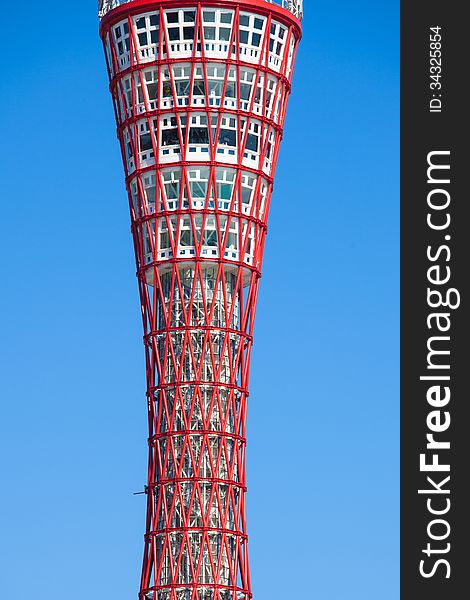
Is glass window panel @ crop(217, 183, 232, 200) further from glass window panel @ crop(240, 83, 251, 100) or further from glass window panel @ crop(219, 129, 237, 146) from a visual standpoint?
glass window panel @ crop(240, 83, 251, 100)

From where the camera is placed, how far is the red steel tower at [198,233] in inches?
6270

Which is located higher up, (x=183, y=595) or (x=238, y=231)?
(x=238, y=231)

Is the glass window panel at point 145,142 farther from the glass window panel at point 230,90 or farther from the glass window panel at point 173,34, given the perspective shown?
the glass window panel at point 173,34

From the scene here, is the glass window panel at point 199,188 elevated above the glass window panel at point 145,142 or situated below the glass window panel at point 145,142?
below

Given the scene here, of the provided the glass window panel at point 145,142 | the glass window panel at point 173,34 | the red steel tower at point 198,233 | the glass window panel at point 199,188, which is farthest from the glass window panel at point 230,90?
the glass window panel at point 199,188

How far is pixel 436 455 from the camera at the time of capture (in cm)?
11206

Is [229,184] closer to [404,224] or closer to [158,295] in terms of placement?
[158,295]

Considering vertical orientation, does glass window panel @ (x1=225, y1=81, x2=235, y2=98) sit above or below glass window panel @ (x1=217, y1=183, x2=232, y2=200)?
above

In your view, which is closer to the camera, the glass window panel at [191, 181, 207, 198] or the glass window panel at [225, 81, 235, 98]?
the glass window panel at [191, 181, 207, 198]

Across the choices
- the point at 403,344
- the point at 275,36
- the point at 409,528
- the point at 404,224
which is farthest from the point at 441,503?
the point at 275,36

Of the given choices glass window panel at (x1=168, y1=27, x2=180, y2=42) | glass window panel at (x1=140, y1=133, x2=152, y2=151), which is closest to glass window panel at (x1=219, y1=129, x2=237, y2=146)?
glass window panel at (x1=140, y1=133, x2=152, y2=151)

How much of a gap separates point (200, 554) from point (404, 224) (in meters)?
50.4

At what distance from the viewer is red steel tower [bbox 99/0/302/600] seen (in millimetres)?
159250

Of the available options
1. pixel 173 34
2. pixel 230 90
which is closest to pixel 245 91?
pixel 230 90
